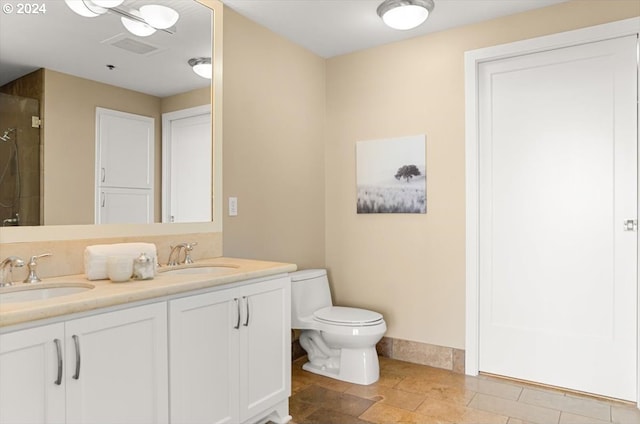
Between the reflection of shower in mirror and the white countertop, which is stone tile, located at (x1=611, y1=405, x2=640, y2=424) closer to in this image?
the white countertop

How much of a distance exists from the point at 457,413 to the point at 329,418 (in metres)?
0.70

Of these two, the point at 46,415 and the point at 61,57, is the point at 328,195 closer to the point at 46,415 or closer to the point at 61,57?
the point at 61,57

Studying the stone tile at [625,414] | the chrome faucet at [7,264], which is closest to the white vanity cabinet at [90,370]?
Answer: the chrome faucet at [7,264]

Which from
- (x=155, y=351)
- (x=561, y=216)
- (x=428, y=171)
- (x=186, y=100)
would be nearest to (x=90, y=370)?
(x=155, y=351)

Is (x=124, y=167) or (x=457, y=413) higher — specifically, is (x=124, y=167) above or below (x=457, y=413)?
above

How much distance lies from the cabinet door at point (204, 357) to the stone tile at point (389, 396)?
936 mm

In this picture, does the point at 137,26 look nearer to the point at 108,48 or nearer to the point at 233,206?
the point at 108,48

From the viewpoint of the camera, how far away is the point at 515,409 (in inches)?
92.3

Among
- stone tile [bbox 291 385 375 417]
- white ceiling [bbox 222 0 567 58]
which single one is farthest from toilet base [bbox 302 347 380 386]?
white ceiling [bbox 222 0 567 58]

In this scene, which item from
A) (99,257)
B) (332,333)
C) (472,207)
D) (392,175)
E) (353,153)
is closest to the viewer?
(99,257)

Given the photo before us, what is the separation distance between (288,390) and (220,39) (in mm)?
2031

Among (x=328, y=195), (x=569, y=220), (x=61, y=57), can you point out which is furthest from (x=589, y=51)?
(x=61, y=57)

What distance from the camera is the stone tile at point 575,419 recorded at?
2.19 m

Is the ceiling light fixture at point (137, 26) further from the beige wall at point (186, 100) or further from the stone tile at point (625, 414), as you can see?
the stone tile at point (625, 414)
